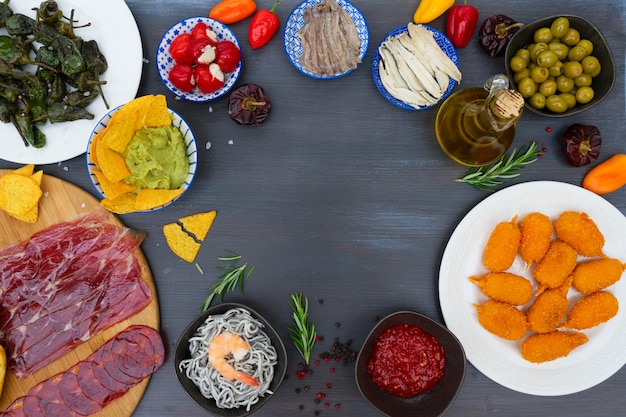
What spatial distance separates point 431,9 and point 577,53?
60 centimetres

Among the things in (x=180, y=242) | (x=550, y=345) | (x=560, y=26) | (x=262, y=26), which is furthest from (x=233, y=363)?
(x=560, y=26)

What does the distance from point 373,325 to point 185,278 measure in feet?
2.76

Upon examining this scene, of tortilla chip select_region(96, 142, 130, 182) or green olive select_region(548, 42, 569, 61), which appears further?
green olive select_region(548, 42, 569, 61)

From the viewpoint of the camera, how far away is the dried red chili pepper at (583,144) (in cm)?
193

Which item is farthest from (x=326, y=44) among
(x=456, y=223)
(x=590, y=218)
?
(x=590, y=218)

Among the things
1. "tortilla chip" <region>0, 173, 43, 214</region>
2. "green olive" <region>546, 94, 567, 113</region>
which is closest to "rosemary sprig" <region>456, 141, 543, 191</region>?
"green olive" <region>546, 94, 567, 113</region>

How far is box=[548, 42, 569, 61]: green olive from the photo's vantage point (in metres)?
1.84

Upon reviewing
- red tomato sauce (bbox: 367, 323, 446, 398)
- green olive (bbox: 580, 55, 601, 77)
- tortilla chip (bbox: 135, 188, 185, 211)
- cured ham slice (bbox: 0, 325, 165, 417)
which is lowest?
cured ham slice (bbox: 0, 325, 165, 417)

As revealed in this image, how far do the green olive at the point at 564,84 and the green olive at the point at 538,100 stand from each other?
0.25ft

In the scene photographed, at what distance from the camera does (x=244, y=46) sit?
80.5 inches

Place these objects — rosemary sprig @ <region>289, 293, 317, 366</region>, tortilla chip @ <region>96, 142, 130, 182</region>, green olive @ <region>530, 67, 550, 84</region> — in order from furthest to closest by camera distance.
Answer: rosemary sprig @ <region>289, 293, 317, 366</region>, green olive @ <region>530, 67, 550, 84</region>, tortilla chip @ <region>96, 142, 130, 182</region>

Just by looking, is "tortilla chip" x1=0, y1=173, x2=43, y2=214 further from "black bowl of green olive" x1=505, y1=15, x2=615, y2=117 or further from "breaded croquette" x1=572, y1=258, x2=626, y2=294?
"breaded croquette" x1=572, y1=258, x2=626, y2=294

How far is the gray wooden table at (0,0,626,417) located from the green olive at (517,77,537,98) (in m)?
0.18

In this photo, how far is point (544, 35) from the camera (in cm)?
186
